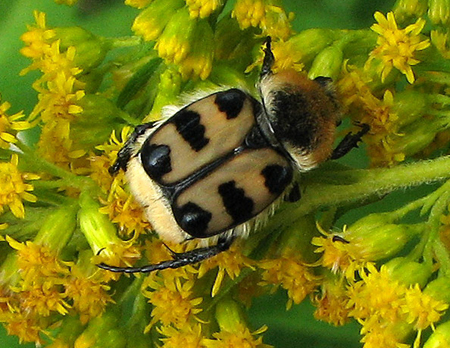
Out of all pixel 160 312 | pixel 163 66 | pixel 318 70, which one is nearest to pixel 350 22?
pixel 318 70

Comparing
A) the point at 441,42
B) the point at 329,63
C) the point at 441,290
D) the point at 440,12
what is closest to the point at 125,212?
the point at 329,63

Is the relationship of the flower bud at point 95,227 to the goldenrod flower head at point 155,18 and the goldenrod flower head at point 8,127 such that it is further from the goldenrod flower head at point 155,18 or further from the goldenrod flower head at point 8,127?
the goldenrod flower head at point 155,18

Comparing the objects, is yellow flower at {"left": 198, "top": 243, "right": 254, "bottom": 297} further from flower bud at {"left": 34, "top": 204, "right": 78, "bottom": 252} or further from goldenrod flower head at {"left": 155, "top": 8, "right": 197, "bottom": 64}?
goldenrod flower head at {"left": 155, "top": 8, "right": 197, "bottom": 64}

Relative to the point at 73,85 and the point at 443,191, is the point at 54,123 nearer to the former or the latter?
the point at 73,85

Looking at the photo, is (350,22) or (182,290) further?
(350,22)

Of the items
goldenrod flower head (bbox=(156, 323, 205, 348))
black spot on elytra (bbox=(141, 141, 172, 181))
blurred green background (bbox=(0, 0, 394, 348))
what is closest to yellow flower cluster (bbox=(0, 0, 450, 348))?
goldenrod flower head (bbox=(156, 323, 205, 348))

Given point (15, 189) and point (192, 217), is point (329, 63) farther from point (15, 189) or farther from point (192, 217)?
point (15, 189)
